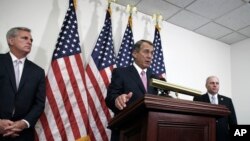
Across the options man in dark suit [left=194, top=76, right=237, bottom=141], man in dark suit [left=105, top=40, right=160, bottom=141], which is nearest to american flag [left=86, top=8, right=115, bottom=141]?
man in dark suit [left=105, top=40, right=160, bottom=141]

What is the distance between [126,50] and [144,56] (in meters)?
1.34

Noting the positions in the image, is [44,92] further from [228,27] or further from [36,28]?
[228,27]

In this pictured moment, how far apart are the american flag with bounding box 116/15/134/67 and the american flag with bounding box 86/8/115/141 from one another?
0.41 feet

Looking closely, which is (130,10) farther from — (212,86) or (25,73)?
(25,73)

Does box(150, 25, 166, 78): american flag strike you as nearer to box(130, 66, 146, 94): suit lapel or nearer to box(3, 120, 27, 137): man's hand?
box(130, 66, 146, 94): suit lapel

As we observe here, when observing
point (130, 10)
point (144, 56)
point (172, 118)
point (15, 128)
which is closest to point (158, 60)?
point (130, 10)

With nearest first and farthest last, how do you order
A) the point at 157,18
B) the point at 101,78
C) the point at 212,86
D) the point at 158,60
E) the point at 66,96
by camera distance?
the point at 66,96 < the point at 101,78 < the point at 212,86 < the point at 158,60 < the point at 157,18

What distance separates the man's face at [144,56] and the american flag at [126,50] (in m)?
1.12

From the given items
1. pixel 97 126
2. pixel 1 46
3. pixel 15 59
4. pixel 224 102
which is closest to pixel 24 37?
pixel 15 59

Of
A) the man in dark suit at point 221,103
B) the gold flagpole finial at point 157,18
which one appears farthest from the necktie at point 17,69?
the gold flagpole finial at point 157,18

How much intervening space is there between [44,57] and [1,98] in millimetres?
1014

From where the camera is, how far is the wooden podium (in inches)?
51.6

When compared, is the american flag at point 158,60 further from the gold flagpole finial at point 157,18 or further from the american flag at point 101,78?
the american flag at point 101,78

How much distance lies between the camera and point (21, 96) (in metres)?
2.80
